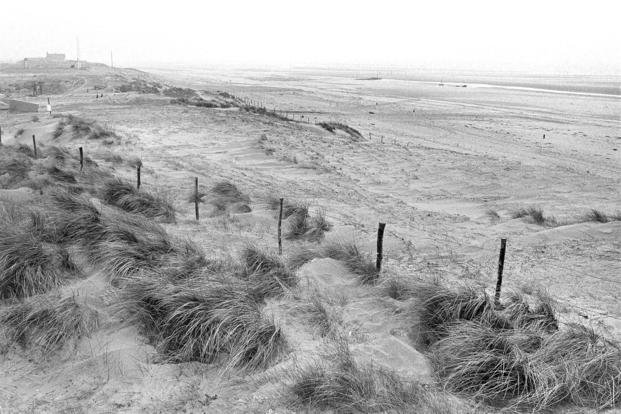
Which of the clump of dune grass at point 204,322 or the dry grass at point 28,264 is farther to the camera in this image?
the dry grass at point 28,264

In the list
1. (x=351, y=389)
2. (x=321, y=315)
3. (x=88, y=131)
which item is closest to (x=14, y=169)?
(x=88, y=131)

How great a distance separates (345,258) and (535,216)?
544 centimetres

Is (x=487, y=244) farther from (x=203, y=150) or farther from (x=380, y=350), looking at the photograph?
(x=203, y=150)

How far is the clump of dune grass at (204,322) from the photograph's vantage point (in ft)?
12.3

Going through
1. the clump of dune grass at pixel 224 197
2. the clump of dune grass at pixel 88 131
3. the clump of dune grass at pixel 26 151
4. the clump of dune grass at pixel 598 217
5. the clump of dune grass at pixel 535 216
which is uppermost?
the clump of dune grass at pixel 88 131

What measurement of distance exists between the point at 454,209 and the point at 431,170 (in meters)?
3.89

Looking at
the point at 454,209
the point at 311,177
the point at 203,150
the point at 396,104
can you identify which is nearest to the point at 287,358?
the point at 454,209

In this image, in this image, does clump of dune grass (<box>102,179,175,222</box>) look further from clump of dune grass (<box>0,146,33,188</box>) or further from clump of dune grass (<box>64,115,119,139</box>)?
clump of dune grass (<box>64,115,119,139</box>)

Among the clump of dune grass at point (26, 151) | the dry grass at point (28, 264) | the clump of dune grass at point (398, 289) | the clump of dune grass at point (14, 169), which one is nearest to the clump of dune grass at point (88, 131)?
the clump of dune grass at point (26, 151)

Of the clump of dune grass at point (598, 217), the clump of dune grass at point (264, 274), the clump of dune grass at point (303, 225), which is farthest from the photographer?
the clump of dune grass at point (598, 217)

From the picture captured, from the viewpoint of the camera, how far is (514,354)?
3725 millimetres

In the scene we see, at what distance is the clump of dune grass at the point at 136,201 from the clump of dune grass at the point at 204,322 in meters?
3.63

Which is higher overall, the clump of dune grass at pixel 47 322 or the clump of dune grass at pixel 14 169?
the clump of dune grass at pixel 14 169

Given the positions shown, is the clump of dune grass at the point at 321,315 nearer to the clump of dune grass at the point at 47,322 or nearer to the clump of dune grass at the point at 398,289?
the clump of dune grass at the point at 398,289
